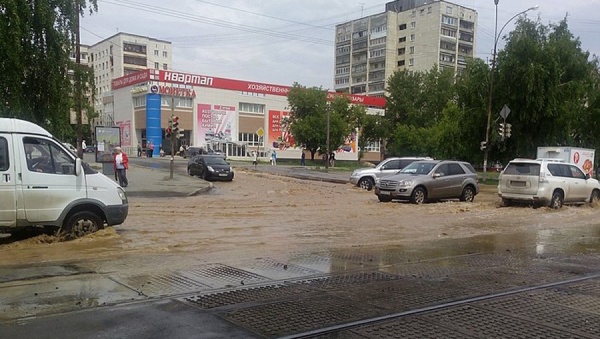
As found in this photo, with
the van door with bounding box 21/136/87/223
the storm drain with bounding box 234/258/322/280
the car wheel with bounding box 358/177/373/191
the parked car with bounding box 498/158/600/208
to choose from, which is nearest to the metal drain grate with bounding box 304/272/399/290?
the storm drain with bounding box 234/258/322/280

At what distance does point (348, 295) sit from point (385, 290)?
60 cm

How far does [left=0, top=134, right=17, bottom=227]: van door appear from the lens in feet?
28.9

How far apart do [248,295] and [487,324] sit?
285 cm

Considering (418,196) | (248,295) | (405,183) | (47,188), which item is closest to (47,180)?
(47,188)

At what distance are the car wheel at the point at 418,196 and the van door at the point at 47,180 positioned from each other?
1274cm

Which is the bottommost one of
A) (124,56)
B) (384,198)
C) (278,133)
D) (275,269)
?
(384,198)

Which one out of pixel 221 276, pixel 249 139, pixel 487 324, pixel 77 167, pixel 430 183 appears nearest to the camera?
pixel 487 324

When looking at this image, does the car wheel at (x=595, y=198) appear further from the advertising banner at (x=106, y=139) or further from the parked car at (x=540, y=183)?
the advertising banner at (x=106, y=139)

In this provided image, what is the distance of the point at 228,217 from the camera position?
15.1m

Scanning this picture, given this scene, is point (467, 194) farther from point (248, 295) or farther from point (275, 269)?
point (248, 295)

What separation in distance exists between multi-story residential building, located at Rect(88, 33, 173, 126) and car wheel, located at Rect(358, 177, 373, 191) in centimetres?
8468

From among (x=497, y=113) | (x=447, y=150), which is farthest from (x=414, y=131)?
(x=497, y=113)

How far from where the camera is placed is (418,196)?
19391mm

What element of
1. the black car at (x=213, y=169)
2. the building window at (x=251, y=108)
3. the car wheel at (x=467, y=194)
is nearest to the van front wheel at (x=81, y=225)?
the car wheel at (x=467, y=194)
